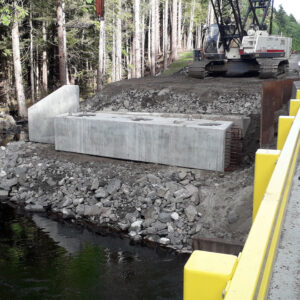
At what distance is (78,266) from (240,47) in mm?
14164

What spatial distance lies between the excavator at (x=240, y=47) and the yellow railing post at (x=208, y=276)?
684 inches

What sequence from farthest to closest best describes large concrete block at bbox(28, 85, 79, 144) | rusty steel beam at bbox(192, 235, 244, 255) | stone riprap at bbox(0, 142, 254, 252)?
large concrete block at bbox(28, 85, 79, 144), stone riprap at bbox(0, 142, 254, 252), rusty steel beam at bbox(192, 235, 244, 255)

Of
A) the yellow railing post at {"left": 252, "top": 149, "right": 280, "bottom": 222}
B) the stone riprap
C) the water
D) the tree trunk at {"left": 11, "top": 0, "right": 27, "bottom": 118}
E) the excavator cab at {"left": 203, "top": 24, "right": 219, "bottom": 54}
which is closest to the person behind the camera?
the yellow railing post at {"left": 252, "top": 149, "right": 280, "bottom": 222}

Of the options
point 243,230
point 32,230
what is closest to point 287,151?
point 243,230

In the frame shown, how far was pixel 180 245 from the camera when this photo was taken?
9758mm

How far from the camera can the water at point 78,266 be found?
773cm

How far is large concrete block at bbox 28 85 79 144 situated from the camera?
55.2 ft

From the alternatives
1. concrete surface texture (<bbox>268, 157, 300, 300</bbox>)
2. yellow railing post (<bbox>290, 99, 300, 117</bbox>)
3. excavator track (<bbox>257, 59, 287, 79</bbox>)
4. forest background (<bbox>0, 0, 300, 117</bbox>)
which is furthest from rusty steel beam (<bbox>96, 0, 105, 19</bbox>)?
concrete surface texture (<bbox>268, 157, 300, 300</bbox>)

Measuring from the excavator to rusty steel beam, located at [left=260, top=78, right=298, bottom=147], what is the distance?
180 inches

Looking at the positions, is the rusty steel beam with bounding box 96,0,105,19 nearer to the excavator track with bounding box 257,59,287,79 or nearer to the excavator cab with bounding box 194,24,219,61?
the excavator cab with bounding box 194,24,219,61

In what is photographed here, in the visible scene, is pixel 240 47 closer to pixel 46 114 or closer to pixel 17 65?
pixel 46 114

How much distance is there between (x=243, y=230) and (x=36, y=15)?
2571 centimetres

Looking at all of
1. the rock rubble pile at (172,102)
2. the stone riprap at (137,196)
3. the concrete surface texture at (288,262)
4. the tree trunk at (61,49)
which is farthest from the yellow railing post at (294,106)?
the tree trunk at (61,49)

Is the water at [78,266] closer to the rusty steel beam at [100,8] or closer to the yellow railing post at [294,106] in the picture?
the yellow railing post at [294,106]
